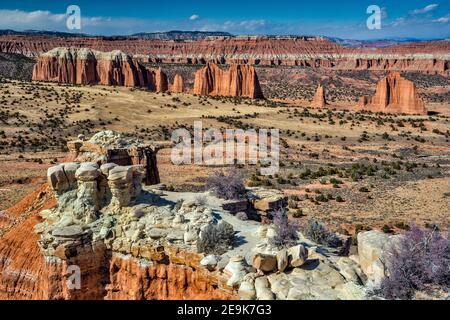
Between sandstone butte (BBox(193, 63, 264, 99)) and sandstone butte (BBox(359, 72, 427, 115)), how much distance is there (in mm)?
24679

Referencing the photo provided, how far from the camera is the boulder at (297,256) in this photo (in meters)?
7.41

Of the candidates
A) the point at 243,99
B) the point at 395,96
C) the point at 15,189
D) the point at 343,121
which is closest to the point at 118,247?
the point at 15,189

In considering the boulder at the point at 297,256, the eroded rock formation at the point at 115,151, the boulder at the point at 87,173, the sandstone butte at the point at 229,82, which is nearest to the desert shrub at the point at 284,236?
the boulder at the point at 297,256

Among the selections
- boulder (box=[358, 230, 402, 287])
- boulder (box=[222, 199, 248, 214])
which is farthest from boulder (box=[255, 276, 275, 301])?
boulder (box=[222, 199, 248, 214])

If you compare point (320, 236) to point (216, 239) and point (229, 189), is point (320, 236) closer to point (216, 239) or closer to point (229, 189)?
point (216, 239)

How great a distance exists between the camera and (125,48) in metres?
194

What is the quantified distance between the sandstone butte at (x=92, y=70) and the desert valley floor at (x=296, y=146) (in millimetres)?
24312

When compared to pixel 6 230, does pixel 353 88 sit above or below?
above

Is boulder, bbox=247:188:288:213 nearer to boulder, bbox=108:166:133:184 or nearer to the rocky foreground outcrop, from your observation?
Result: the rocky foreground outcrop

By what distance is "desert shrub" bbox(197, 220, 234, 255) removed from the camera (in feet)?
26.8

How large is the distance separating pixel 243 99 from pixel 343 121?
94.6 feet

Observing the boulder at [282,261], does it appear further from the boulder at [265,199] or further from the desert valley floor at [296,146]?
the boulder at [265,199]

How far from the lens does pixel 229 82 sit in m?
92.1
